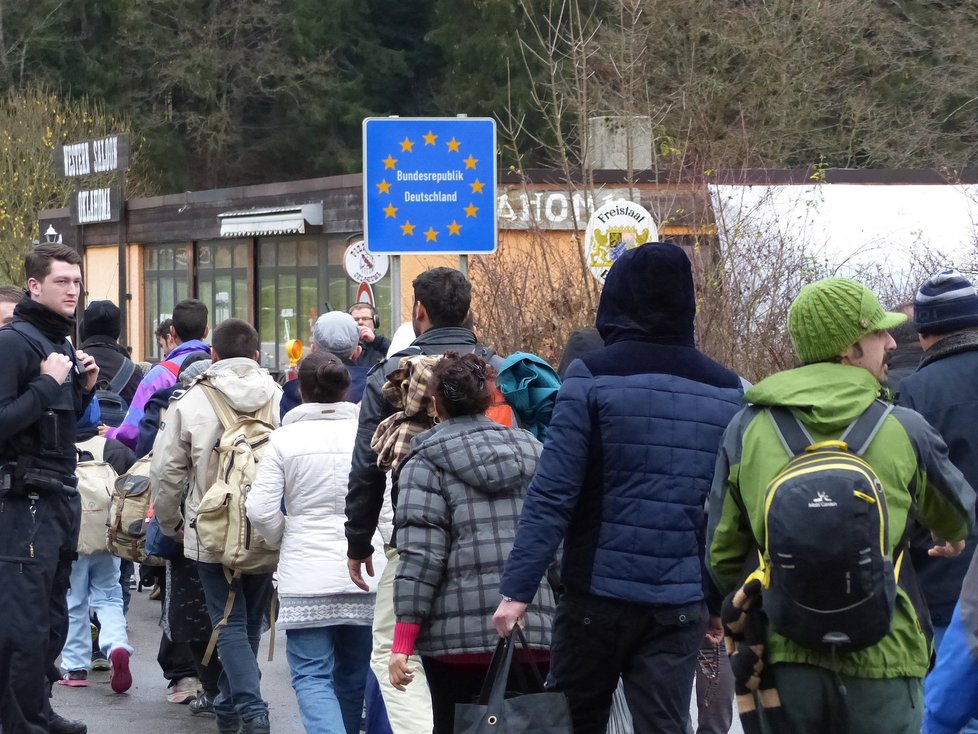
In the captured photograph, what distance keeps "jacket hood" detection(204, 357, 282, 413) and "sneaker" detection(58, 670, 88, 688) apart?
2.44 metres

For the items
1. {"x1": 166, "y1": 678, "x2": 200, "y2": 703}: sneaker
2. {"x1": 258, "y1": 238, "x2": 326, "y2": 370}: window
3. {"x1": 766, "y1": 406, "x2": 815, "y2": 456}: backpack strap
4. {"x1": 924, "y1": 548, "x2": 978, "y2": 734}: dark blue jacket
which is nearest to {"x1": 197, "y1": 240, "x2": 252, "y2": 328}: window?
{"x1": 258, "y1": 238, "x2": 326, "y2": 370}: window

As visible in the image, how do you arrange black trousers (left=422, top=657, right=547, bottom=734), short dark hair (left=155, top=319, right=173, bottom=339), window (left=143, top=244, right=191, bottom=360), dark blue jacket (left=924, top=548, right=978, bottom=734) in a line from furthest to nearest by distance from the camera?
window (left=143, top=244, right=191, bottom=360)
short dark hair (left=155, top=319, right=173, bottom=339)
black trousers (left=422, top=657, right=547, bottom=734)
dark blue jacket (left=924, top=548, right=978, bottom=734)

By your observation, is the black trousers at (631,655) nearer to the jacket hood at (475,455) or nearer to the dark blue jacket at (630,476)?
the dark blue jacket at (630,476)

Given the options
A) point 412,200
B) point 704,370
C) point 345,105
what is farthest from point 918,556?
point 345,105

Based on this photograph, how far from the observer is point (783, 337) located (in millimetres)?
12945

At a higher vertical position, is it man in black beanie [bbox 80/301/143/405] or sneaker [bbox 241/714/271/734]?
man in black beanie [bbox 80/301/143/405]

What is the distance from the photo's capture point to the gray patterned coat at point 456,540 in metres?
4.81

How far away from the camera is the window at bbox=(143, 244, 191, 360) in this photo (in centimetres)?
3120

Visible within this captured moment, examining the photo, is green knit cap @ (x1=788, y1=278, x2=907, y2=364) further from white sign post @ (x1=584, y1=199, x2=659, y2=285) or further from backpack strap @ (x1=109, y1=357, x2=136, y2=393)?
white sign post @ (x1=584, y1=199, x2=659, y2=285)

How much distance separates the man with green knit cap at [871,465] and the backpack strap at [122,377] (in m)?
6.47

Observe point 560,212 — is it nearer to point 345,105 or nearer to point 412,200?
point 412,200

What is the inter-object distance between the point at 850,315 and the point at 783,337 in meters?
9.21

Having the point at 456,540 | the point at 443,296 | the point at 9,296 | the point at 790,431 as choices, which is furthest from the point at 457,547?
the point at 9,296

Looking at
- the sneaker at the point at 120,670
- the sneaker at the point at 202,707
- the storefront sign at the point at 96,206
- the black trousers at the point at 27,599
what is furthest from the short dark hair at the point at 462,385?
the storefront sign at the point at 96,206
